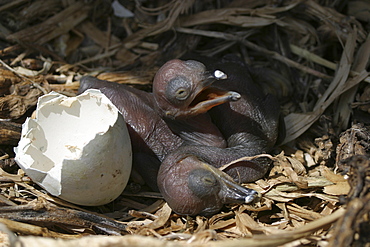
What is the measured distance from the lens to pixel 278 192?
2191mm

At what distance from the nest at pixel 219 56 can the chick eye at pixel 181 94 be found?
0.59 m

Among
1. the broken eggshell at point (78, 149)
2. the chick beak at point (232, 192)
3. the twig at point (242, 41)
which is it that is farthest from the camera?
the twig at point (242, 41)

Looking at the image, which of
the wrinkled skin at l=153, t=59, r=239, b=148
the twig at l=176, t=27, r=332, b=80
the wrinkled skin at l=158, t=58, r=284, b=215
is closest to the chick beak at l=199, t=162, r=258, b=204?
A: the wrinkled skin at l=158, t=58, r=284, b=215

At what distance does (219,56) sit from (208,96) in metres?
0.98

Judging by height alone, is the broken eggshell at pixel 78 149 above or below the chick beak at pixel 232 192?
above

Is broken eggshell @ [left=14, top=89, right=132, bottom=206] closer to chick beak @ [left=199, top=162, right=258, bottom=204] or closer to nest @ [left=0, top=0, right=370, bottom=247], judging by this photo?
nest @ [left=0, top=0, right=370, bottom=247]

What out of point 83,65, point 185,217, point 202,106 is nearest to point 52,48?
point 83,65

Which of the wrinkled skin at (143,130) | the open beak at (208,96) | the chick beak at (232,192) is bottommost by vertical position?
the chick beak at (232,192)

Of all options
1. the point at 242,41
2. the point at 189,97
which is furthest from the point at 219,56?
the point at 189,97

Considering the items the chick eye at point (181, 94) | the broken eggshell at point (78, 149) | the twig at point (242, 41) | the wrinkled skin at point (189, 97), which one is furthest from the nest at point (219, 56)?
the chick eye at point (181, 94)

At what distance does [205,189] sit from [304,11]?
1665mm

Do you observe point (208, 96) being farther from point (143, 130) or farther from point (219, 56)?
point (219, 56)

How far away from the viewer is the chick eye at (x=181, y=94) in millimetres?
2172

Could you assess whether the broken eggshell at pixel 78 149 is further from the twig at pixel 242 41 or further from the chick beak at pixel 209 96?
the twig at pixel 242 41
